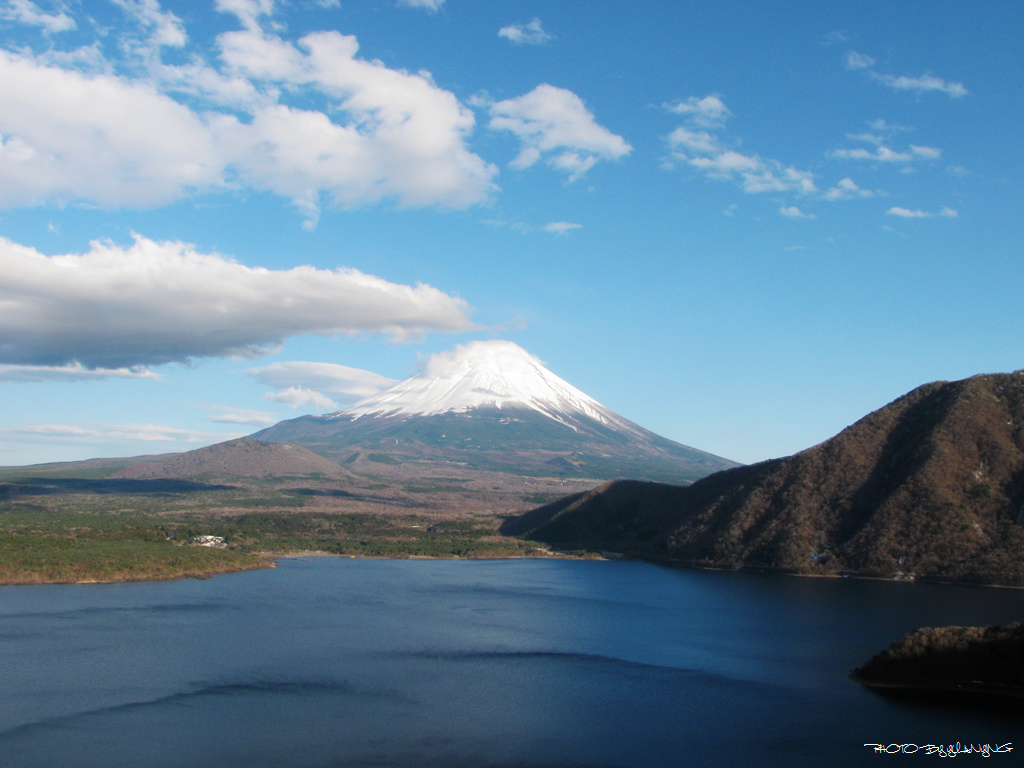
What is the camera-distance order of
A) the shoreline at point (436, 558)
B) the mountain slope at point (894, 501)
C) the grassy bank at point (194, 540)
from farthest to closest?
the mountain slope at point (894, 501) < the grassy bank at point (194, 540) < the shoreline at point (436, 558)

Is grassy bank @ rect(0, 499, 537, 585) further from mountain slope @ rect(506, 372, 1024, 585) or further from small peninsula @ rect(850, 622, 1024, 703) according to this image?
small peninsula @ rect(850, 622, 1024, 703)

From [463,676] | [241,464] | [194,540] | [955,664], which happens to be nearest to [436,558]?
[194,540]

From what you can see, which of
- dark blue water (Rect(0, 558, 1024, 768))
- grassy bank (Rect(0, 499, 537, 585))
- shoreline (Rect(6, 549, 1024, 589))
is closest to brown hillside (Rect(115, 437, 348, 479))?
grassy bank (Rect(0, 499, 537, 585))

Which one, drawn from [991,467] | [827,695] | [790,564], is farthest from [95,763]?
[991,467]

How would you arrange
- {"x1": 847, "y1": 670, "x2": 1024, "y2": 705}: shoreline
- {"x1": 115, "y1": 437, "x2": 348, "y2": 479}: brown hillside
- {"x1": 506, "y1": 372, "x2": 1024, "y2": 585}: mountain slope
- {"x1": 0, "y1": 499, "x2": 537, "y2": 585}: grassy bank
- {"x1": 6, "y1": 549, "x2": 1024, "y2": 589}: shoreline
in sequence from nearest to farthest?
{"x1": 847, "y1": 670, "x2": 1024, "y2": 705}: shoreline < {"x1": 6, "y1": 549, "x2": 1024, "y2": 589}: shoreline < {"x1": 0, "y1": 499, "x2": 537, "y2": 585}: grassy bank < {"x1": 506, "y1": 372, "x2": 1024, "y2": 585}: mountain slope < {"x1": 115, "y1": 437, "x2": 348, "y2": 479}: brown hillside

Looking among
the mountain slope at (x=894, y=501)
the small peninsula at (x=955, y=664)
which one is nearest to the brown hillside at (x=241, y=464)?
the mountain slope at (x=894, y=501)

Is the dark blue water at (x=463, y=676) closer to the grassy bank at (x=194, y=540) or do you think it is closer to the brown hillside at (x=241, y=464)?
the grassy bank at (x=194, y=540)
